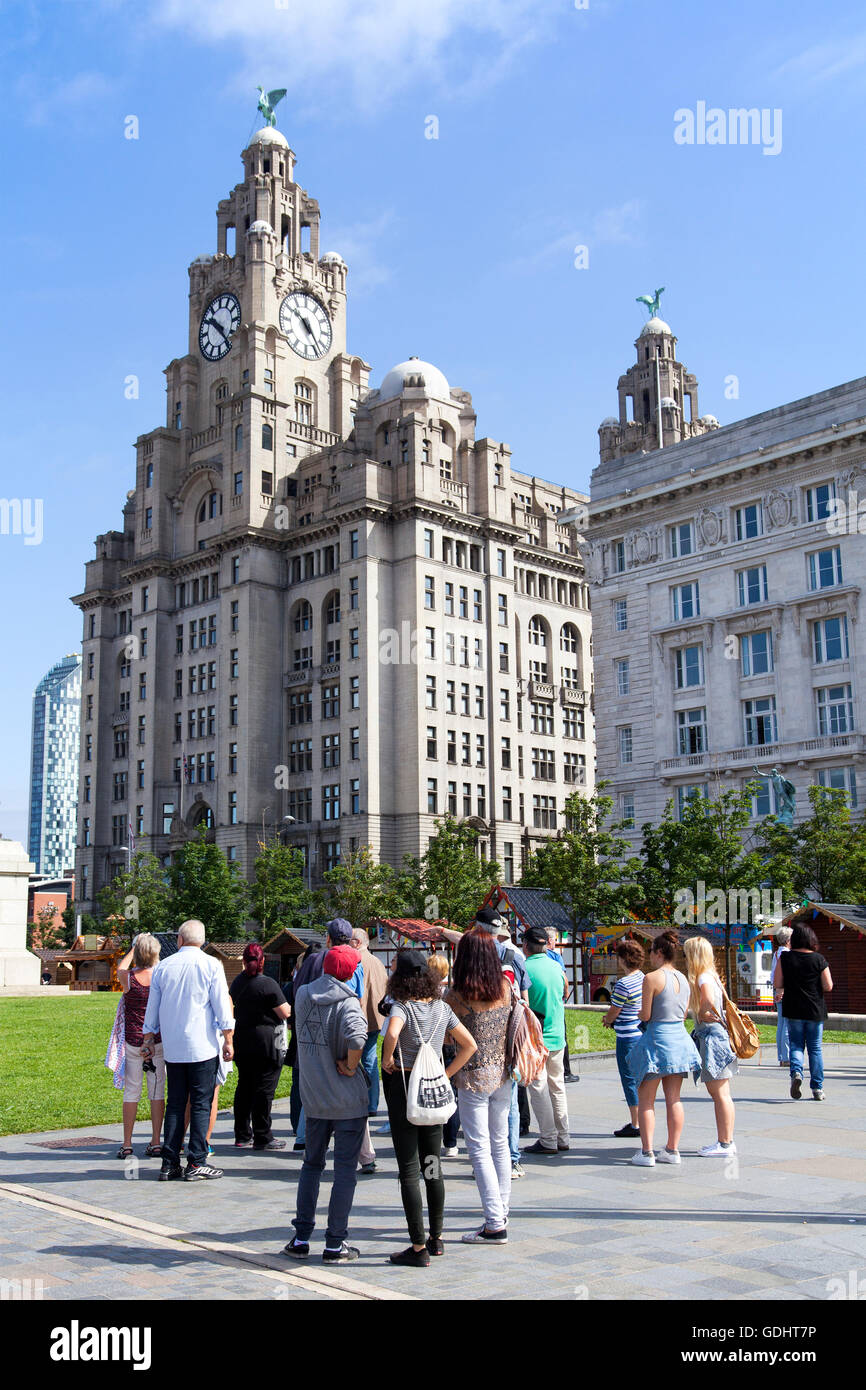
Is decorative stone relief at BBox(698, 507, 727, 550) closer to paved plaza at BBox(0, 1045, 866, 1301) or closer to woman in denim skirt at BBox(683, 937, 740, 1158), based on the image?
paved plaza at BBox(0, 1045, 866, 1301)

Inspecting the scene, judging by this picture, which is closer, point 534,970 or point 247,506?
point 534,970

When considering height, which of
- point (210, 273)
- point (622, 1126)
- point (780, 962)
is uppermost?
point (210, 273)

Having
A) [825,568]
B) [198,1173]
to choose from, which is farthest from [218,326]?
[198,1173]

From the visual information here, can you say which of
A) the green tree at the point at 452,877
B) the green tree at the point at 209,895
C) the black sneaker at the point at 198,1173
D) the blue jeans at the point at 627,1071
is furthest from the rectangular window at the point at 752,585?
the black sneaker at the point at 198,1173

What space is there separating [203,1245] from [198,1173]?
2.99 m

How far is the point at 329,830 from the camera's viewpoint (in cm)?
8762

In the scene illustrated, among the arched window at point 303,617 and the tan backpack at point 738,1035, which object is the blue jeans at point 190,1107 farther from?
the arched window at point 303,617

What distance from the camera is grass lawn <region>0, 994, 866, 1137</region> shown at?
15.4 m

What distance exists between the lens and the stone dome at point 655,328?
111 metres

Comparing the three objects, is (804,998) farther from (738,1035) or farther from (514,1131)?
(514,1131)

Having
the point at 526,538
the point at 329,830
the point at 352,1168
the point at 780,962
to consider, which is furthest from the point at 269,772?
the point at 352,1168

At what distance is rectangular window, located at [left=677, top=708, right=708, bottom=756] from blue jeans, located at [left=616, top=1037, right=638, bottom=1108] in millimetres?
47016
